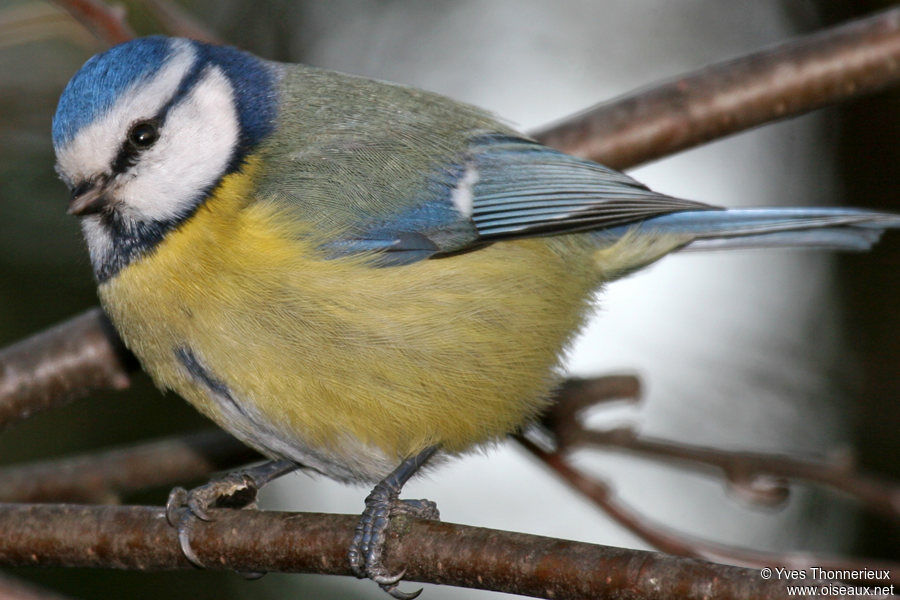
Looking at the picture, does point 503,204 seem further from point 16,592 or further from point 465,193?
point 16,592

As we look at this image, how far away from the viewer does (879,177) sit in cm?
404

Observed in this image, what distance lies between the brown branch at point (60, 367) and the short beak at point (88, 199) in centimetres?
73

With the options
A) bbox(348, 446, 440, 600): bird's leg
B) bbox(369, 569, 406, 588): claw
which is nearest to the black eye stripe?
bbox(348, 446, 440, 600): bird's leg

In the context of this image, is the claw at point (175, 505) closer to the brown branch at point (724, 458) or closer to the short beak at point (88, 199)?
the short beak at point (88, 199)

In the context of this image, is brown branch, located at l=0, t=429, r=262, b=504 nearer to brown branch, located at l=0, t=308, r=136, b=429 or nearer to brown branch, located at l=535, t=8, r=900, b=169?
brown branch, located at l=0, t=308, r=136, b=429

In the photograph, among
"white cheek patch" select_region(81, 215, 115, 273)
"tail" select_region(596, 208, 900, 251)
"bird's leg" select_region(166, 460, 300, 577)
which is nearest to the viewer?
"bird's leg" select_region(166, 460, 300, 577)

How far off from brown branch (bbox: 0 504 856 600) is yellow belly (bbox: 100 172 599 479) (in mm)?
286

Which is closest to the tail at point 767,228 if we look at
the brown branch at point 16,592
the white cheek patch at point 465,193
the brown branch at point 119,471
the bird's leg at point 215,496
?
the white cheek patch at point 465,193

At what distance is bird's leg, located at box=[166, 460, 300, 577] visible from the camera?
207 cm

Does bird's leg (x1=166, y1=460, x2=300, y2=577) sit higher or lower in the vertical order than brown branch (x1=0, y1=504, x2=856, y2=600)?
higher

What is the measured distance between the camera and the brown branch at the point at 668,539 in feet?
8.75

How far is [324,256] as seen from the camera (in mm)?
2207

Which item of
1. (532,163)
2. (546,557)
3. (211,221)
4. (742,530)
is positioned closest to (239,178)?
(211,221)

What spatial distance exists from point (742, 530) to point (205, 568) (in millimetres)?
3044
